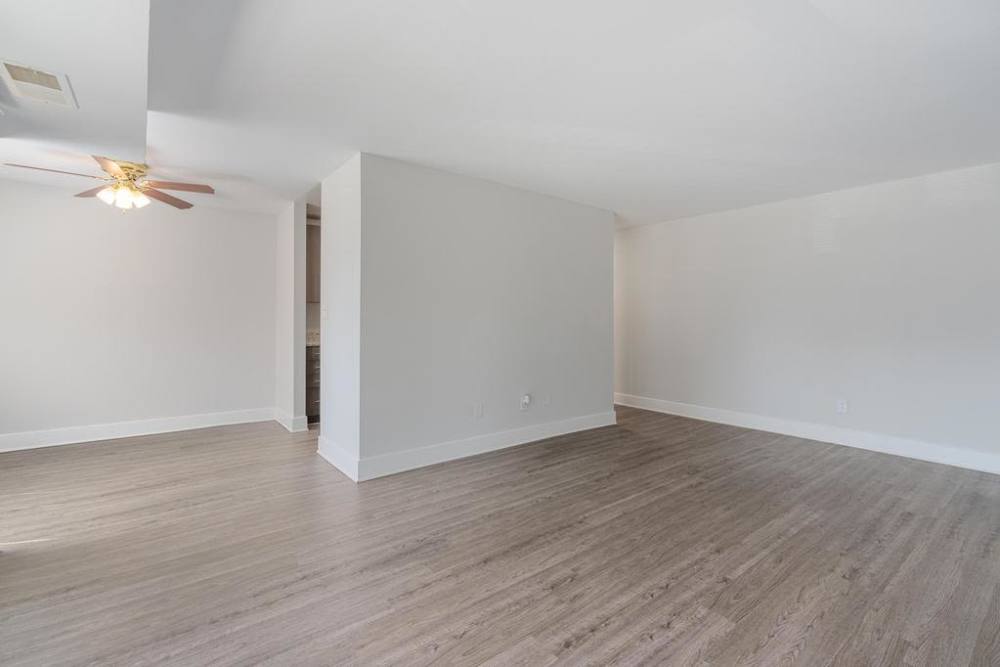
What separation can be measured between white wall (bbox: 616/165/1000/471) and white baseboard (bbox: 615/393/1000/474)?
1 cm

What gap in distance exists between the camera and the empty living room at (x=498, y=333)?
1.80 m

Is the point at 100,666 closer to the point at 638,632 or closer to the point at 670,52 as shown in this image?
the point at 638,632

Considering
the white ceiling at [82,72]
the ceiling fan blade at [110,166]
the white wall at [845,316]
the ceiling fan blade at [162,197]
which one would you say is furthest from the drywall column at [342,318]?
the white wall at [845,316]

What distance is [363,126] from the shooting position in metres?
2.86

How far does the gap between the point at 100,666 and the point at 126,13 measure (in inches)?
92.6

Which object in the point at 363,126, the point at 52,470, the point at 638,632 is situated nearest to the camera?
the point at 638,632

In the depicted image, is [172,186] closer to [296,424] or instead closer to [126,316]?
[126,316]

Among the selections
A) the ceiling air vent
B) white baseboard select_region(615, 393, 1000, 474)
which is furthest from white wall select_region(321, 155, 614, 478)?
the ceiling air vent

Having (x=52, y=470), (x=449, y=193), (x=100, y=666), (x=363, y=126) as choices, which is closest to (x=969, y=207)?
(x=449, y=193)

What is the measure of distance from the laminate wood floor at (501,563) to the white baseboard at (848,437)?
0.86ft

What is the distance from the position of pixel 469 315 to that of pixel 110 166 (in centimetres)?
303

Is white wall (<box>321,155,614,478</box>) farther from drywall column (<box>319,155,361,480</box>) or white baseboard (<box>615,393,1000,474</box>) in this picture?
white baseboard (<box>615,393,1000,474</box>)

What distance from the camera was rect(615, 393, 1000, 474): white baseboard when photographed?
12.1 feet

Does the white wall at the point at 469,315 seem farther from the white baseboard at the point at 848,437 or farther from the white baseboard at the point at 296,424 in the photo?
the white baseboard at the point at 848,437
